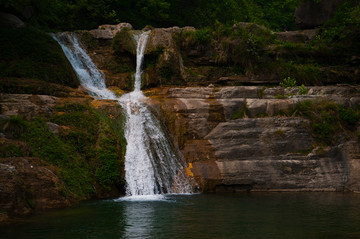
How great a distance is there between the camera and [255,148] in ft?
56.9

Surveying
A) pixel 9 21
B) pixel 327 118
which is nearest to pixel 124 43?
pixel 9 21

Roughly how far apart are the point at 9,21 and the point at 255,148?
15203 mm

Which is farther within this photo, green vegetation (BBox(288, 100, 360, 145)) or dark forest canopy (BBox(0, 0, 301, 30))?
dark forest canopy (BBox(0, 0, 301, 30))

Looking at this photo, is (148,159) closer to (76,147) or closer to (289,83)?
(76,147)

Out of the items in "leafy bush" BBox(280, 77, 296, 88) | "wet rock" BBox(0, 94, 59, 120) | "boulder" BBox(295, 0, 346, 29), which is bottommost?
"wet rock" BBox(0, 94, 59, 120)

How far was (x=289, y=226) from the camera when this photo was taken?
9.45m

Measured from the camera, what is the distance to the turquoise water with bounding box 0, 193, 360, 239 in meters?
8.82

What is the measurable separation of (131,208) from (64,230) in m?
3.28

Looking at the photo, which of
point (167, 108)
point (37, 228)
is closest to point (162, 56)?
point (167, 108)

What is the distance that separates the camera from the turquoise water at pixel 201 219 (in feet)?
28.9

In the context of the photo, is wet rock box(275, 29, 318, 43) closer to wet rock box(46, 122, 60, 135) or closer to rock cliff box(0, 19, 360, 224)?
rock cliff box(0, 19, 360, 224)

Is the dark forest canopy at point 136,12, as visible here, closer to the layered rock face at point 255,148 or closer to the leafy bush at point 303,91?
the leafy bush at point 303,91

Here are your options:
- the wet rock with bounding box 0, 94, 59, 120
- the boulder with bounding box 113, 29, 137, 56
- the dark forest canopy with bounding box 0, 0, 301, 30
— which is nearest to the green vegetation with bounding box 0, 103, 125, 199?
the wet rock with bounding box 0, 94, 59, 120

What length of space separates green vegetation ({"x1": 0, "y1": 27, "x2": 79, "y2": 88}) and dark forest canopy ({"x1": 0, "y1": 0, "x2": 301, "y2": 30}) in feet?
10.6
